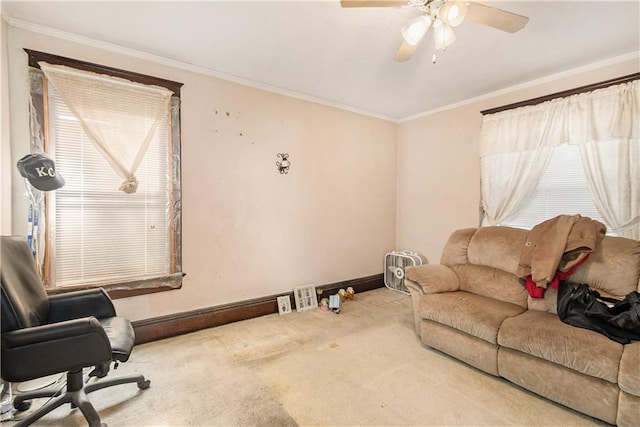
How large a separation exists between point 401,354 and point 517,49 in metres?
2.84

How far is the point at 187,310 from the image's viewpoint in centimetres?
290

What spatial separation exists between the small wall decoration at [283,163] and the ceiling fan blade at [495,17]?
2245 mm

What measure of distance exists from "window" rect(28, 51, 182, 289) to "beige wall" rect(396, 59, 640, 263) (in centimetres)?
326

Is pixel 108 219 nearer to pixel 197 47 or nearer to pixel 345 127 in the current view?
pixel 197 47

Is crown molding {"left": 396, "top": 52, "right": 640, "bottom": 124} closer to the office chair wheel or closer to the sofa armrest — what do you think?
the sofa armrest

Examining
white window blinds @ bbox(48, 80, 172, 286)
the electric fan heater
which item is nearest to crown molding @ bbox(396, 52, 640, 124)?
the electric fan heater

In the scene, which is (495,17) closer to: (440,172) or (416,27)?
(416,27)

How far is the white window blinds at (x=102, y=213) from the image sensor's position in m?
2.34

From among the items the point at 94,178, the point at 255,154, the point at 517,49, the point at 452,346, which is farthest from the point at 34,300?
the point at 517,49

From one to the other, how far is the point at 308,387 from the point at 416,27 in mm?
2446

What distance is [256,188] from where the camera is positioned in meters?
3.31

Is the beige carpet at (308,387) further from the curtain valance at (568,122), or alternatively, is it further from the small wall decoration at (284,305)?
the curtain valance at (568,122)

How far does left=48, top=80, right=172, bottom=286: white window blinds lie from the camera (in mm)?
2344

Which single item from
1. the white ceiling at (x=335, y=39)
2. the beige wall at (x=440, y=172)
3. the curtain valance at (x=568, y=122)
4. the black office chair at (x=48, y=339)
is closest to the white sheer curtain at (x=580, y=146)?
the curtain valance at (x=568, y=122)
